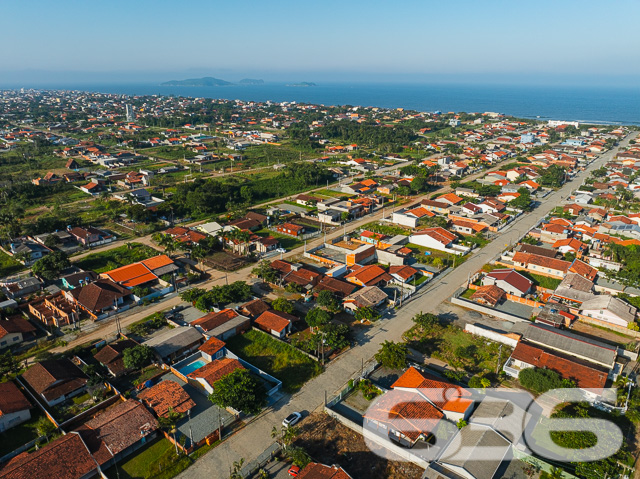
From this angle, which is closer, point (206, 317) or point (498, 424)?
point (498, 424)

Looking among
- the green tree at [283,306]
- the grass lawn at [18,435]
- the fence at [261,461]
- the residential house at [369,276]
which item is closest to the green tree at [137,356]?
the grass lawn at [18,435]

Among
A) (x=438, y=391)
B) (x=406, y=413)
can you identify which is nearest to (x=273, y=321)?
(x=406, y=413)

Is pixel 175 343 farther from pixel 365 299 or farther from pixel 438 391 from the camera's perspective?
pixel 438 391

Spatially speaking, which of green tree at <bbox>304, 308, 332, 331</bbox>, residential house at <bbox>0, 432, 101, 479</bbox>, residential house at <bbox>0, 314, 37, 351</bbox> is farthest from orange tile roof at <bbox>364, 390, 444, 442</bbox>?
residential house at <bbox>0, 314, 37, 351</bbox>

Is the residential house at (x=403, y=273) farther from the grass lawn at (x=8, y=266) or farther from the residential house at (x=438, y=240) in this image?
the grass lawn at (x=8, y=266)

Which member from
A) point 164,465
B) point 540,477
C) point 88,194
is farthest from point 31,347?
point 88,194

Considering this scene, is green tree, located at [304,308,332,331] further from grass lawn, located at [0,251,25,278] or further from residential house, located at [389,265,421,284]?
grass lawn, located at [0,251,25,278]

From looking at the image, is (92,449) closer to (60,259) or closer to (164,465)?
(164,465)
